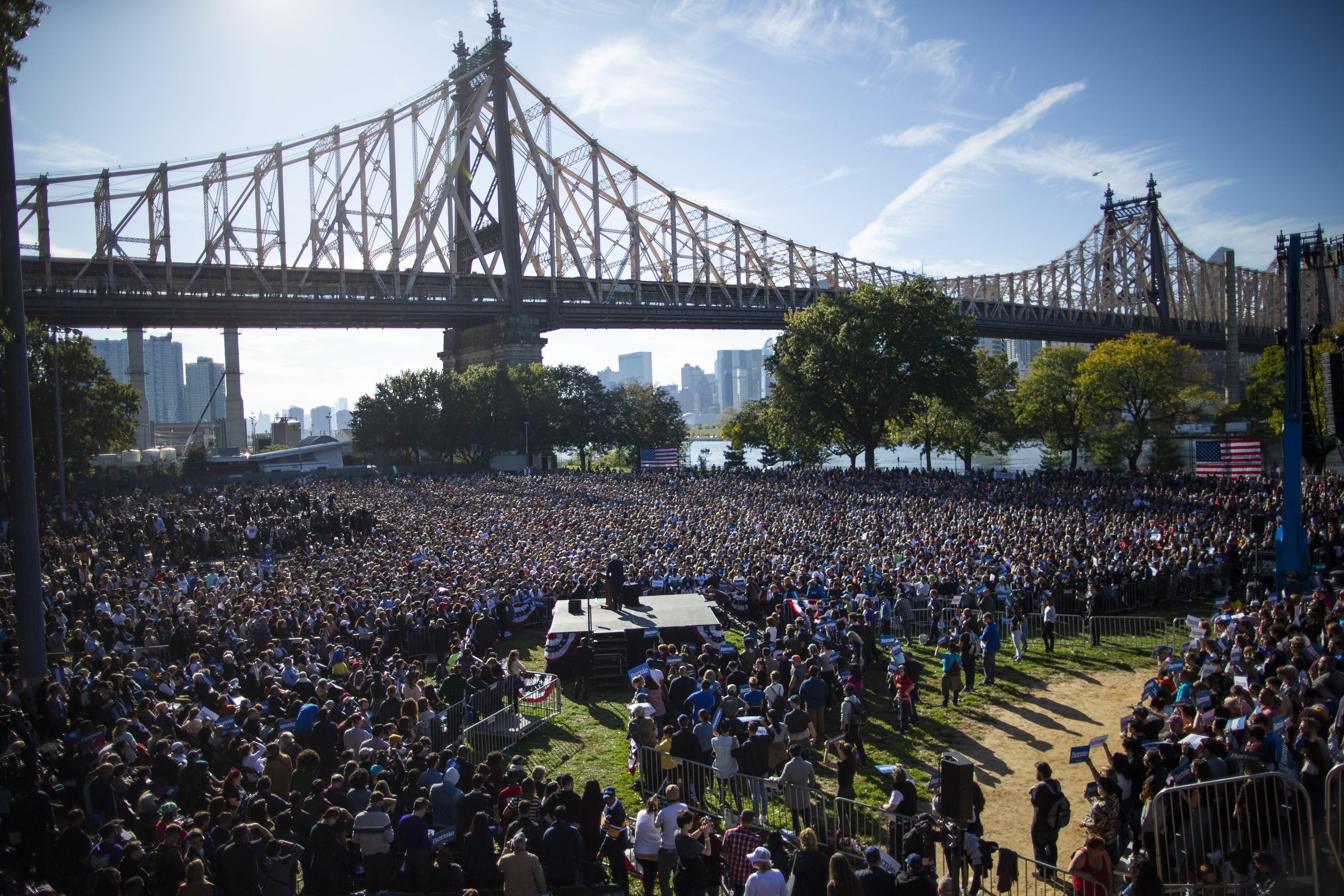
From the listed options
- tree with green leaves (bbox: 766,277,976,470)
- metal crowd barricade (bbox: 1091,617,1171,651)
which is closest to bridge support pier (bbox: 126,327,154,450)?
tree with green leaves (bbox: 766,277,976,470)

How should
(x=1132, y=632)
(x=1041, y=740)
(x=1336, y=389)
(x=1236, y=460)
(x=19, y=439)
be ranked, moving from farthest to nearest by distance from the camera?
(x=1236, y=460)
(x=1132, y=632)
(x=1336, y=389)
(x=1041, y=740)
(x=19, y=439)

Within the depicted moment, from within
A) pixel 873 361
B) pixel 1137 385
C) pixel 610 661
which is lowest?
pixel 610 661

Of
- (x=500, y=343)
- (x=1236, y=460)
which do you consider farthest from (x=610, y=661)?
(x=500, y=343)

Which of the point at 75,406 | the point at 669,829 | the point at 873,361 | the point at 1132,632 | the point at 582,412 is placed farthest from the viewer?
the point at 582,412

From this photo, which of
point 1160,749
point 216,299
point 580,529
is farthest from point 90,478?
point 1160,749

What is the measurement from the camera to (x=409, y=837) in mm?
6980

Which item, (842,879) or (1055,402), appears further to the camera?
(1055,402)

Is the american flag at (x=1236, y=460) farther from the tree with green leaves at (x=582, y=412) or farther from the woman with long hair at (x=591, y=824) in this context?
the tree with green leaves at (x=582, y=412)

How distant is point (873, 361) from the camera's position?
40625 millimetres

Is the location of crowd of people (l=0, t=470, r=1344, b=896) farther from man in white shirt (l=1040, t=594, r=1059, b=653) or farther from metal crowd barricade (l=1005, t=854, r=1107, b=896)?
metal crowd barricade (l=1005, t=854, r=1107, b=896)

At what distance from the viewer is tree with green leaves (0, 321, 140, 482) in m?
33.3

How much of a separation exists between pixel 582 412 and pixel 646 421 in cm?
1194

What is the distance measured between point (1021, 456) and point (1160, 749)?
414 feet

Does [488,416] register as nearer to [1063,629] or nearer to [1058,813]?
[1063,629]
